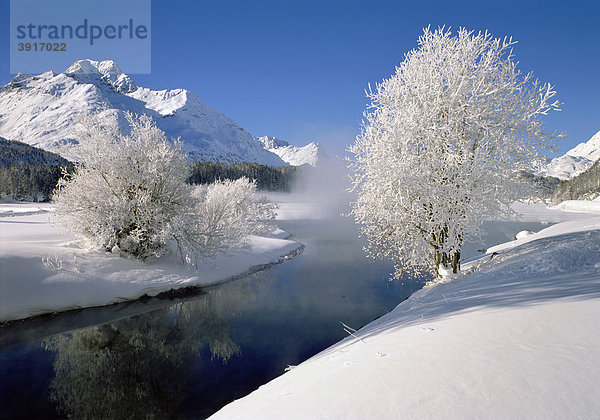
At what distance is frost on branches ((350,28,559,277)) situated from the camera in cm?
1177

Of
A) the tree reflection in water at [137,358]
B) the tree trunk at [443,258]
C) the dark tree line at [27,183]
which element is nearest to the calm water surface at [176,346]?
the tree reflection in water at [137,358]

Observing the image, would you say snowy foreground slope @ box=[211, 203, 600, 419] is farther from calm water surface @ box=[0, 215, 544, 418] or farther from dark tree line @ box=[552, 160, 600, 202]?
dark tree line @ box=[552, 160, 600, 202]

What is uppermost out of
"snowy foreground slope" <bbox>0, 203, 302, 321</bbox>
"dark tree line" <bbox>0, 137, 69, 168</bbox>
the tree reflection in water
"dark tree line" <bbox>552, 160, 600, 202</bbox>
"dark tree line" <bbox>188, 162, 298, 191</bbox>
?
"dark tree line" <bbox>0, 137, 69, 168</bbox>

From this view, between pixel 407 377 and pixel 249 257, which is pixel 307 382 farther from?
pixel 249 257

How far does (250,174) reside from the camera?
5212 inches

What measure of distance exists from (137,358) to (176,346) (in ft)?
5.03

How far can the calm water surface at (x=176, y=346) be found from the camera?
922 centimetres

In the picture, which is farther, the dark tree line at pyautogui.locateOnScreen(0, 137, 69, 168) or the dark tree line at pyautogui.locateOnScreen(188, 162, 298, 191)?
the dark tree line at pyautogui.locateOnScreen(0, 137, 69, 168)

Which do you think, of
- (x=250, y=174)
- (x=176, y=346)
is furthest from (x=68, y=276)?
(x=250, y=174)

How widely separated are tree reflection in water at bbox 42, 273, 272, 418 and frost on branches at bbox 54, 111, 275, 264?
5.24 metres

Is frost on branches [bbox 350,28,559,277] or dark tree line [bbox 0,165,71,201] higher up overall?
dark tree line [bbox 0,165,71,201]

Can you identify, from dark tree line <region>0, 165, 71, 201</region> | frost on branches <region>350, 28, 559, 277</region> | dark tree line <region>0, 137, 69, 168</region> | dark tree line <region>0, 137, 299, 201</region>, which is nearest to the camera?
frost on branches <region>350, 28, 559, 277</region>

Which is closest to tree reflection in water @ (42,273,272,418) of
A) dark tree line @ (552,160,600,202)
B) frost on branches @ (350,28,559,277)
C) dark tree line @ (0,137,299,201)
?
frost on branches @ (350,28,559,277)

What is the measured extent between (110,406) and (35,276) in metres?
10.7
